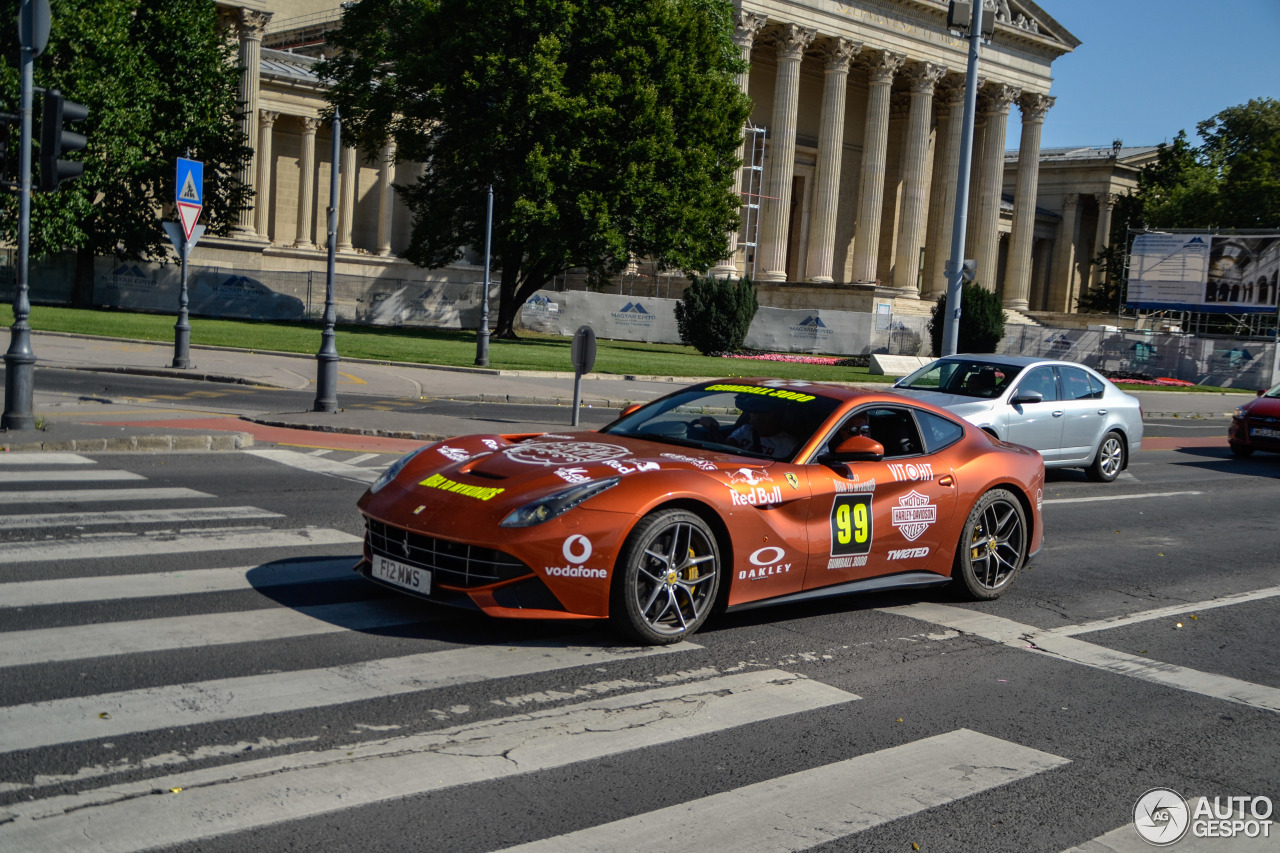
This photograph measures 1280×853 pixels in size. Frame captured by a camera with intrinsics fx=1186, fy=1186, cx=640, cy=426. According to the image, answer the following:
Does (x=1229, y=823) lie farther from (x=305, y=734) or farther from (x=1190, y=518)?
(x=1190, y=518)

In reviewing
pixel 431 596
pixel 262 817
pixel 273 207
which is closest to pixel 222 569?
pixel 431 596

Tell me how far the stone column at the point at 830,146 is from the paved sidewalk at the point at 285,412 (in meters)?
25.3

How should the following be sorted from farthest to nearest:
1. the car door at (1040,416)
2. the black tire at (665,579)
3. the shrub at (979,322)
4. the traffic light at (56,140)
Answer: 1. the shrub at (979,322)
2. the car door at (1040,416)
3. the traffic light at (56,140)
4. the black tire at (665,579)

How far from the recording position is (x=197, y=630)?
6125mm

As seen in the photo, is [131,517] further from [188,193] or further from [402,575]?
[188,193]

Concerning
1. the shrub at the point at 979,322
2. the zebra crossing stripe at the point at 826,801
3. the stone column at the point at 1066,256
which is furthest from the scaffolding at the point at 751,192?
the zebra crossing stripe at the point at 826,801

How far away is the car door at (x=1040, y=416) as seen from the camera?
1514 cm

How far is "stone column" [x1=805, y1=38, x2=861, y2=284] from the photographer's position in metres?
60.8

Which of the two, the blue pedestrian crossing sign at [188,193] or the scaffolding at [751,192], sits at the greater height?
the scaffolding at [751,192]

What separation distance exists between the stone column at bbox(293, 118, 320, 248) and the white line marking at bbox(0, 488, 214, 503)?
2335 inches

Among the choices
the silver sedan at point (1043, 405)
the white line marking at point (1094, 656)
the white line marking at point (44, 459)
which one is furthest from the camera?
the silver sedan at point (1043, 405)

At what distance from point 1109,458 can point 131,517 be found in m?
12.7

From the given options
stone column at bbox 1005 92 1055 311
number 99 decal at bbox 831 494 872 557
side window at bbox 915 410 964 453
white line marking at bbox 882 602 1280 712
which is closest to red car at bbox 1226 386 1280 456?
side window at bbox 915 410 964 453

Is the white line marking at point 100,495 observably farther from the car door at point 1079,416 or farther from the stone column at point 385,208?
the stone column at point 385,208
